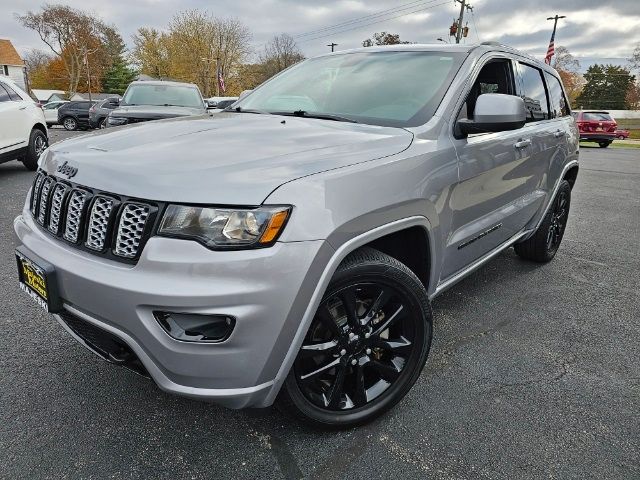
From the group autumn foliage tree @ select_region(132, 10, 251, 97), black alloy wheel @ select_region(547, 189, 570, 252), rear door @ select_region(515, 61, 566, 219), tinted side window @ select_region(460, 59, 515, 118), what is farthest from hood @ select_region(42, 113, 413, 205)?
autumn foliage tree @ select_region(132, 10, 251, 97)

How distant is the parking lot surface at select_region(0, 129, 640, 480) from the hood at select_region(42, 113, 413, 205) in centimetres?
107

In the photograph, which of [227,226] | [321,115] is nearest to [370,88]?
[321,115]

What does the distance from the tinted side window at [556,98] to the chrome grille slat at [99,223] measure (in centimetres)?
370

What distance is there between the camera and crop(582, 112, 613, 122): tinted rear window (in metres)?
21.6

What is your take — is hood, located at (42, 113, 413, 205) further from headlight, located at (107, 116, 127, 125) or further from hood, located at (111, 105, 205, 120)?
headlight, located at (107, 116, 127, 125)

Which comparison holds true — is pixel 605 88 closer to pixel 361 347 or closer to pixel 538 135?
pixel 538 135

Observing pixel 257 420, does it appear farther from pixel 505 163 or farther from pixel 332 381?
pixel 505 163

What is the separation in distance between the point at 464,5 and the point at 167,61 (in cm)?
4314

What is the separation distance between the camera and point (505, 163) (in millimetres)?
2959

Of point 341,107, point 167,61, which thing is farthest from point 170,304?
point 167,61

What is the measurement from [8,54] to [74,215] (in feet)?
239

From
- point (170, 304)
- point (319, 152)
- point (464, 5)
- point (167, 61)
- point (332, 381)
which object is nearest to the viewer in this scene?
point (170, 304)

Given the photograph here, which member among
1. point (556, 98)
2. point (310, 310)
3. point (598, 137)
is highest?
point (556, 98)

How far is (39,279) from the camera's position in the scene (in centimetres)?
191
